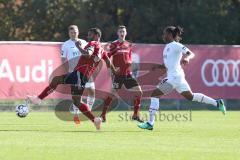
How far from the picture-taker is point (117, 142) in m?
14.7

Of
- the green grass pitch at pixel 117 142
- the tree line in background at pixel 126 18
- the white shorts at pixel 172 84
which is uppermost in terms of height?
the tree line in background at pixel 126 18

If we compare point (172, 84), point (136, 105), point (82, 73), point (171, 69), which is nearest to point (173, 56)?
point (171, 69)

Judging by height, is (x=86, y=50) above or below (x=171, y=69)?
above

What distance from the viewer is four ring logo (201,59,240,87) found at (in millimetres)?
31297

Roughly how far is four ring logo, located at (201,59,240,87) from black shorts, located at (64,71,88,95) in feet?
45.4

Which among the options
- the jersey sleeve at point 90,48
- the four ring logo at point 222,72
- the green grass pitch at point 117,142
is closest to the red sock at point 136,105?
the green grass pitch at point 117,142

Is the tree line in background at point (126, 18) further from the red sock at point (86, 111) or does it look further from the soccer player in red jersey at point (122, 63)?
the red sock at point (86, 111)

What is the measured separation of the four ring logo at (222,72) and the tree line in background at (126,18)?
39.3ft

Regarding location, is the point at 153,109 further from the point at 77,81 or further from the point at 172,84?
the point at 77,81

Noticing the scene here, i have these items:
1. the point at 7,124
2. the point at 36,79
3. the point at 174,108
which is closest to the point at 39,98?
the point at 7,124

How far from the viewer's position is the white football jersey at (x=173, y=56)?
1761cm

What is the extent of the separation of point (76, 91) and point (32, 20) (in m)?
33.7

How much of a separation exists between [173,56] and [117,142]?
3627 millimetres

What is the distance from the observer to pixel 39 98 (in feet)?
59.0
